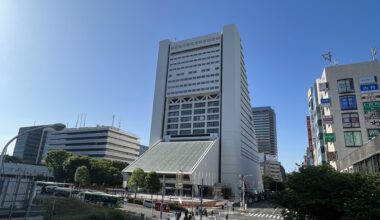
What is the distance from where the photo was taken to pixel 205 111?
133m

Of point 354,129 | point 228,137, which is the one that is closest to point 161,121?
point 228,137

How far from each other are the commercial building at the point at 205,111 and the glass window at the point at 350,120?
56.5 m

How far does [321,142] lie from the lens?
6625 centimetres

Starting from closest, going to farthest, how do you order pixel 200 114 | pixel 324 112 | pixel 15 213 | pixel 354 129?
pixel 15 213, pixel 354 129, pixel 324 112, pixel 200 114

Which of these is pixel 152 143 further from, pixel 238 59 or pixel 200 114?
pixel 238 59

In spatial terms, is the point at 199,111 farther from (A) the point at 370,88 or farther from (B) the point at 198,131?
(A) the point at 370,88

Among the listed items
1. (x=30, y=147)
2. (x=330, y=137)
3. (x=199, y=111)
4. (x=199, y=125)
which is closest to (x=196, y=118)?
(x=199, y=111)

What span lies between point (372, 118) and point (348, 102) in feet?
17.9

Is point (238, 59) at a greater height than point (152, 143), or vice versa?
point (238, 59)

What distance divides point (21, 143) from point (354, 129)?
20391 centimetres

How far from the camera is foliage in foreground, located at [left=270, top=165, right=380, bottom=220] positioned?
14.6 m

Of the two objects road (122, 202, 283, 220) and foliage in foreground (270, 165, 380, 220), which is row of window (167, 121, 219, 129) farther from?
foliage in foreground (270, 165, 380, 220)

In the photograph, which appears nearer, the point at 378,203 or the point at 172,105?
the point at 378,203

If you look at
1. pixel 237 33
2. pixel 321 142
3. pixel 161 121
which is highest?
pixel 237 33
